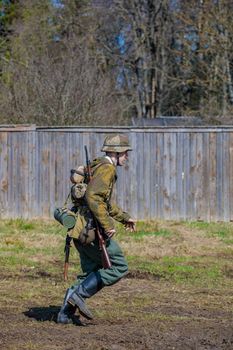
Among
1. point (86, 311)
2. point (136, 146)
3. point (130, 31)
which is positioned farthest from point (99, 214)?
point (130, 31)

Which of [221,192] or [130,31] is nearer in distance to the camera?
[221,192]

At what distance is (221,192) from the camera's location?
15.8m

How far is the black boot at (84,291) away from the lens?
7.26 meters

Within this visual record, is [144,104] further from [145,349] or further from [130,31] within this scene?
[145,349]

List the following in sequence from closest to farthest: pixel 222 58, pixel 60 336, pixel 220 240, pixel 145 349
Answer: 1. pixel 145 349
2. pixel 60 336
3. pixel 220 240
4. pixel 222 58

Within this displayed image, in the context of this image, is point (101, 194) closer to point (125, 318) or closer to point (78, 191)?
point (78, 191)

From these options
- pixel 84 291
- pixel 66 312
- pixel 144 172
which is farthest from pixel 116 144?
pixel 144 172

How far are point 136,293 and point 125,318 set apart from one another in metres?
1.42

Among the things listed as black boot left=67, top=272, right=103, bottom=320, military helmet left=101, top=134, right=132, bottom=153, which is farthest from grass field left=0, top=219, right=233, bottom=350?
military helmet left=101, top=134, right=132, bottom=153

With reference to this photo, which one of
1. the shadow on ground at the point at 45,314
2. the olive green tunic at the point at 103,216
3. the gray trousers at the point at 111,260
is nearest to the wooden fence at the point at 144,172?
the shadow on ground at the point at 45,314

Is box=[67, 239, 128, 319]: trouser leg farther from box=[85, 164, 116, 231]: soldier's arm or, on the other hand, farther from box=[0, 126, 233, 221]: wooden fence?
box=[0, 126, 233, 221]: wooden fence

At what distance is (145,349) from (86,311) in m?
1.05

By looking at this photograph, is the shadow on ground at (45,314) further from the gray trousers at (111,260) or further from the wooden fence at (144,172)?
the wooden fence at (144,172)

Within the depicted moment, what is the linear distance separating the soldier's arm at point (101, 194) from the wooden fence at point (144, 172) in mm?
8540
